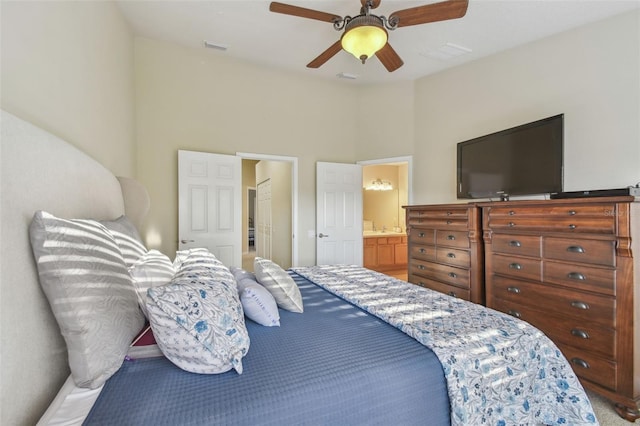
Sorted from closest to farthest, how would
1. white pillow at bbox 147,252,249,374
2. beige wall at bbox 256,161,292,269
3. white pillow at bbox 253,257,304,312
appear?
white pillow at bbox 147,252,249,374 → white pillow at bbox 253,257,304,312 → beige wall at bbox 256,161,292,269

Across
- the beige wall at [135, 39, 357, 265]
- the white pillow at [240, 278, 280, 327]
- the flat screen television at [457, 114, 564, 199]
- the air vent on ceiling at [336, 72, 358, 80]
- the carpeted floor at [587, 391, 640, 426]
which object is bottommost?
the carpeted floor at [587, 391, 640, 426]

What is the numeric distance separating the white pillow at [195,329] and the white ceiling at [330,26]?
2827 mm

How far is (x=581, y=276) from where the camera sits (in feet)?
6.66

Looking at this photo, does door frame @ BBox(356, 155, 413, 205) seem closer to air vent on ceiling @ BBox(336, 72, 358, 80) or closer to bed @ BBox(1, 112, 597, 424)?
air vent on ceiling @ BBox(336, 72, 358, 80)

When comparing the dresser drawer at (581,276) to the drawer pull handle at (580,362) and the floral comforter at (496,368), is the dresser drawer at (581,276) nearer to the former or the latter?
the drawer pull handle at (580,362)

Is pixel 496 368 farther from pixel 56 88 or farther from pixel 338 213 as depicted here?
pixel 338 213

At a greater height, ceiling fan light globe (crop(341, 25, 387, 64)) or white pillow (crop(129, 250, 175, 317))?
ceiling fan light globe (crop(341, 25, 387, 64))

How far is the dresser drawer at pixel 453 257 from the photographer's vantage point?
9.49 feet

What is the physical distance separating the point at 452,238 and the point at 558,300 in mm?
1044

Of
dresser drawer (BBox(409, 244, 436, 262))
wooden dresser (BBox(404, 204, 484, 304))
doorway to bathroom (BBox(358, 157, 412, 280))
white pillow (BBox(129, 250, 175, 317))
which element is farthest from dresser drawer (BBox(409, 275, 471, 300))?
doorway to bathroom (BBox(358, 157, 412, 280))

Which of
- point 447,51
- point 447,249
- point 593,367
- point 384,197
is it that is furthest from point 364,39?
point 384,197

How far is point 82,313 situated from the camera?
894 millimetres

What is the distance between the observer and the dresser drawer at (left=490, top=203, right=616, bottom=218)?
1.92 m

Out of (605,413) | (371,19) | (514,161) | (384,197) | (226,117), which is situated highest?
(371,19)
